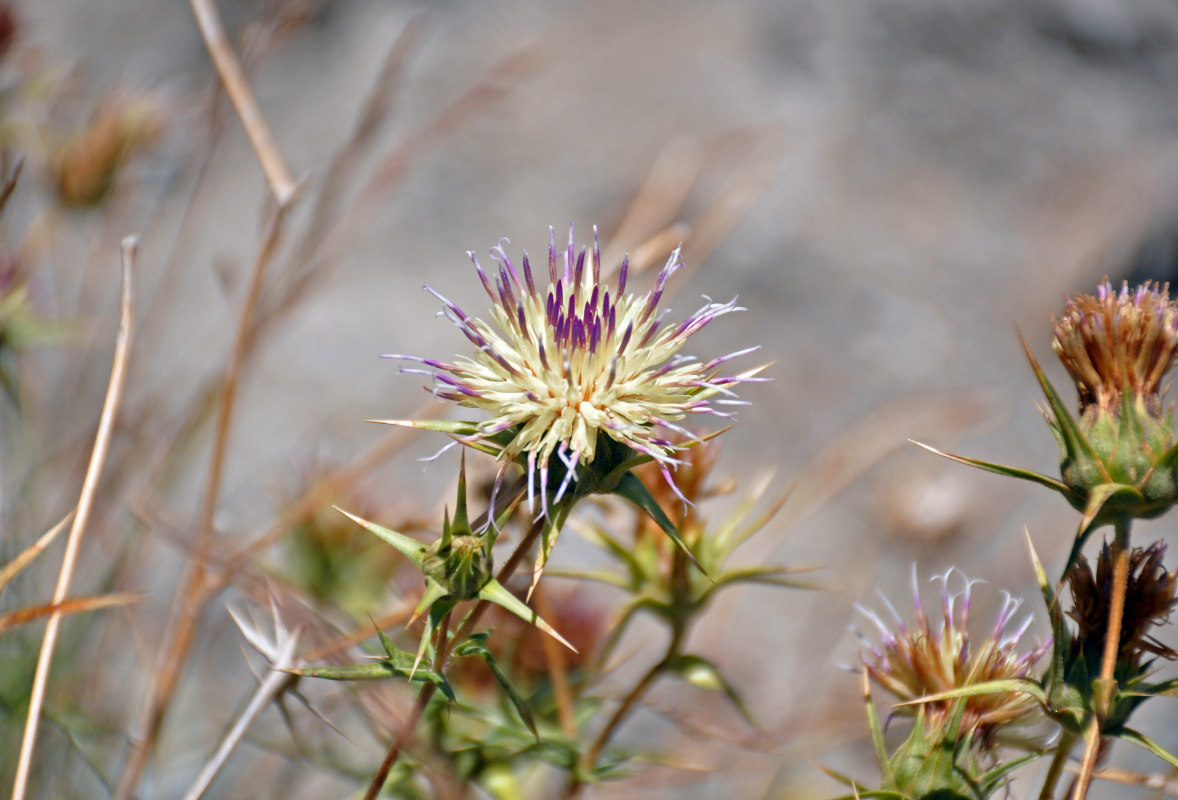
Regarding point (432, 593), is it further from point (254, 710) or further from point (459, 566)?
point (254, 710)

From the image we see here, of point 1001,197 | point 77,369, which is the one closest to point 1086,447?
point 1001,197

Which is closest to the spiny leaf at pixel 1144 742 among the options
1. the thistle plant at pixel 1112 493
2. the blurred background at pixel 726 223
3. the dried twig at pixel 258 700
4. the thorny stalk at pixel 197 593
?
the thistle plant at pixel 1112 493

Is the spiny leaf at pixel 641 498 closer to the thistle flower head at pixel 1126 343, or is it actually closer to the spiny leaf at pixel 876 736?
the spiny leaf at pixel 876 736

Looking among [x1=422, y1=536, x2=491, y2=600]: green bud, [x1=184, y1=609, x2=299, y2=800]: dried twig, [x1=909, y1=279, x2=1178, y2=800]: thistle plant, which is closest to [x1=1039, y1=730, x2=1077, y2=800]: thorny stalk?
[x1=909, y1=279, x2=1178, y2=800]: thistle plant

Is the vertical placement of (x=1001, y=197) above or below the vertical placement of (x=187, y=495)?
above

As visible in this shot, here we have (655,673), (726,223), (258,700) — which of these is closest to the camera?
(258,700)

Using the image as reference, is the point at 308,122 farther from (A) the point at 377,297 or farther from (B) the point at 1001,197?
(B) the point at 1001,197

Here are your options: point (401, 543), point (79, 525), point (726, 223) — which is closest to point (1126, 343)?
point (401, 543)
